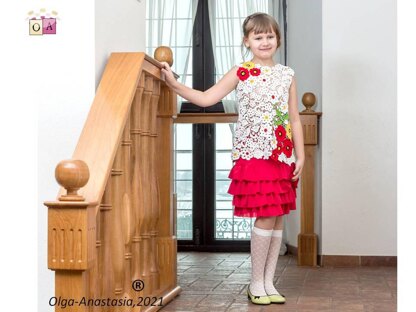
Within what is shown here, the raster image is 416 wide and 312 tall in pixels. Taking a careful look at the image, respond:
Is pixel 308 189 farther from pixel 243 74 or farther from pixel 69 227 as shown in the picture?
pixel 69 227

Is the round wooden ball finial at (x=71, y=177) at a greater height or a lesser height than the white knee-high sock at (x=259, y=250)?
greater

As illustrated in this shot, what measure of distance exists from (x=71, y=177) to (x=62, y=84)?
89 centimetres

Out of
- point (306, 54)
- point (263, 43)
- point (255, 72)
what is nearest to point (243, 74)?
point (255, 72)

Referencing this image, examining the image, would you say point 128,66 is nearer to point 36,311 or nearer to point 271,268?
point 36,311

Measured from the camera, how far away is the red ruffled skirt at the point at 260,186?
3941 mm

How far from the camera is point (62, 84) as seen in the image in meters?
3.31

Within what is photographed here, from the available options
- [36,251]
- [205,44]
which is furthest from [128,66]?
[205,44]

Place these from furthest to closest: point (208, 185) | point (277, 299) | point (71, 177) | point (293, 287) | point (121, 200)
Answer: point (208, 185), point (293, 287), point (277, 299), point (121, 200), point (71, 177)

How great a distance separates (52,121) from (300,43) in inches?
134

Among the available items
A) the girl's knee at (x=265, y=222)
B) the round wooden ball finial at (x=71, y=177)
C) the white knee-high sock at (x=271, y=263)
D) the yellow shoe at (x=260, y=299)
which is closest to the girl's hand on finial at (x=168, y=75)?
the girl's knee at (x=265, y=222)

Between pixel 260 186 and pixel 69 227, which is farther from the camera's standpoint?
pixel 260 186

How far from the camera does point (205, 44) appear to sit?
7172 millimetres

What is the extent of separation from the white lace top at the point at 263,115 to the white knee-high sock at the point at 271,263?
386mm

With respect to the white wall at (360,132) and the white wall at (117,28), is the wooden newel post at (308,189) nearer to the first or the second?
the white wall at (360,132)
